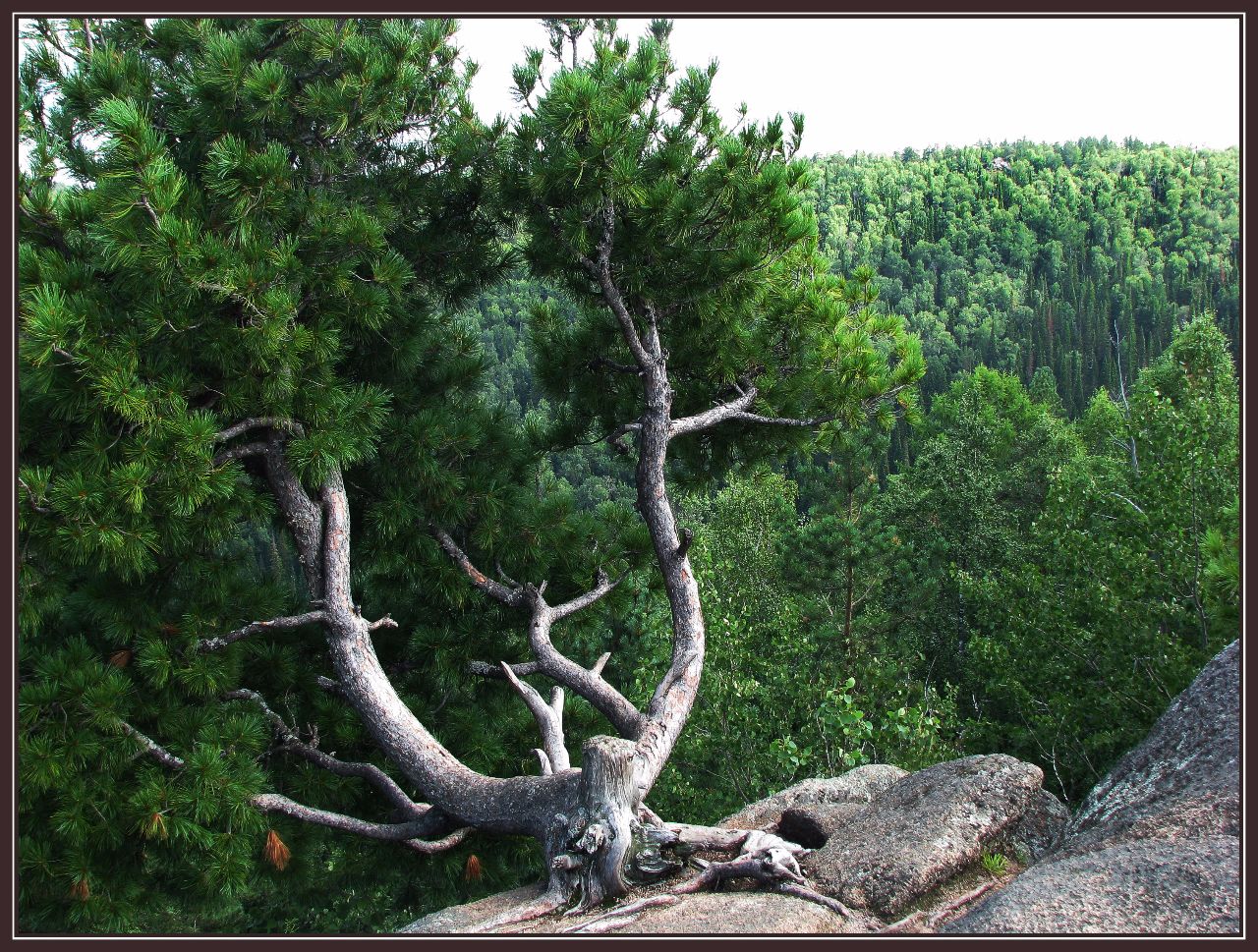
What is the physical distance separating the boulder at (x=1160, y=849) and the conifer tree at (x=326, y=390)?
1509mm

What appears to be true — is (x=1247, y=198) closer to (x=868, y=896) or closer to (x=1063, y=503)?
(x=868, y=896)

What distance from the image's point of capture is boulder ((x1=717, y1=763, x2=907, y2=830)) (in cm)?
651

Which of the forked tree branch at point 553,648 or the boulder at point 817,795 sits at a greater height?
the forked tree branch at point 553,648

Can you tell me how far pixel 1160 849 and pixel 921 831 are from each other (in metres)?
1.40

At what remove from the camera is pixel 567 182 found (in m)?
6.12

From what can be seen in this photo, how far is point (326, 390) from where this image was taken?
575cm

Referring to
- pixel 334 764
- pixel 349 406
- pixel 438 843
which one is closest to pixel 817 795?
pixel 438 843

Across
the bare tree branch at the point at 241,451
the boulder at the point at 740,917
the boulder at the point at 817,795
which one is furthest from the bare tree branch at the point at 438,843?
the bare tree branch at the point at 241,451

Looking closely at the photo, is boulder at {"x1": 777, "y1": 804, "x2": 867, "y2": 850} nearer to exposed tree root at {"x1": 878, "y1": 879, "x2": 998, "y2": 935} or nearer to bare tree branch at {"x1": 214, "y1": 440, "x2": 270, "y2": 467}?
exposed tree root at {"x1": 878, "y1": 879, "x2": 998, "y2": 935}

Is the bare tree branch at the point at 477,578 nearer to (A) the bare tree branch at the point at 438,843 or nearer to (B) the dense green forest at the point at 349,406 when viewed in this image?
(B) the dense green forest at the point at 349,406

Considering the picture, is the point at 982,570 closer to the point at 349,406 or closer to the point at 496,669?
the point at 496,669

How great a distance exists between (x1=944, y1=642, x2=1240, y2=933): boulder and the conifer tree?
4.95 feet

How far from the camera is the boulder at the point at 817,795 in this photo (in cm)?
651

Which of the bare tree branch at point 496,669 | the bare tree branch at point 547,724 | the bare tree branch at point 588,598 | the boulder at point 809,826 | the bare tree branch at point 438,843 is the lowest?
the bare tree branch at point 438,843
